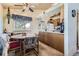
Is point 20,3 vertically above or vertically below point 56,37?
above

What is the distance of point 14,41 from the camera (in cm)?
190

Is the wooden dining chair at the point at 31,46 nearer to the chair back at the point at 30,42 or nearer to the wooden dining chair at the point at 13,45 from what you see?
the chair back at the point at 30,42

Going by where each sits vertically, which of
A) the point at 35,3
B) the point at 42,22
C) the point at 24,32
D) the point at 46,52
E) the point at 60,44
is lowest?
the point at 46,52

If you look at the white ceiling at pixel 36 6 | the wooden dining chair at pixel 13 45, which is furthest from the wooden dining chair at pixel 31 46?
the white ceiling at pixel 36 6

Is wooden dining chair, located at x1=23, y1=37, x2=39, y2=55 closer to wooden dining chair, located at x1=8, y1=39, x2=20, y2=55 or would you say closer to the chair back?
the chair back

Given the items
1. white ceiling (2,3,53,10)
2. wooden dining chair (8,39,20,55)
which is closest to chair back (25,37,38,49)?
wooden dining chair (8,39,20,55)

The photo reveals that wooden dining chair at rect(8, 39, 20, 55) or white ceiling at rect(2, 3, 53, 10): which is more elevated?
white ceiling at rect(2, 3, 53, 10)

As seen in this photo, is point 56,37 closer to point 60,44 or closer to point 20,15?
point 60,44

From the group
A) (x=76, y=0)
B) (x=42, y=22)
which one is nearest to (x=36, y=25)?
(x=42, y=22)

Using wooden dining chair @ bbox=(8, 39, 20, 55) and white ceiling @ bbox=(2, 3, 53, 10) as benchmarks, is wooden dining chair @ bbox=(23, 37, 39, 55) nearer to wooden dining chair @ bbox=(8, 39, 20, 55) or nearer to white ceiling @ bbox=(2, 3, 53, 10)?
wooden dining chair @ bbox=(8, 39, 20, 55)

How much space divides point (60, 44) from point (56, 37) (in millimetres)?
122

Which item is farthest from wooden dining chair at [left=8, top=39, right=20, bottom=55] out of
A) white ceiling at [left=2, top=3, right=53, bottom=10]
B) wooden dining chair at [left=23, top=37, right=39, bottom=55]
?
white ceiling at [left=2, top=3, right=53, bottom=10]

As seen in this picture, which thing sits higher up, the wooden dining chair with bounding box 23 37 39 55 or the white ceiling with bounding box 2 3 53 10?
the white ceiling with bounding box 2 3 53 10

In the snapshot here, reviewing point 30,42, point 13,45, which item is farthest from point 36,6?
point 13,45
